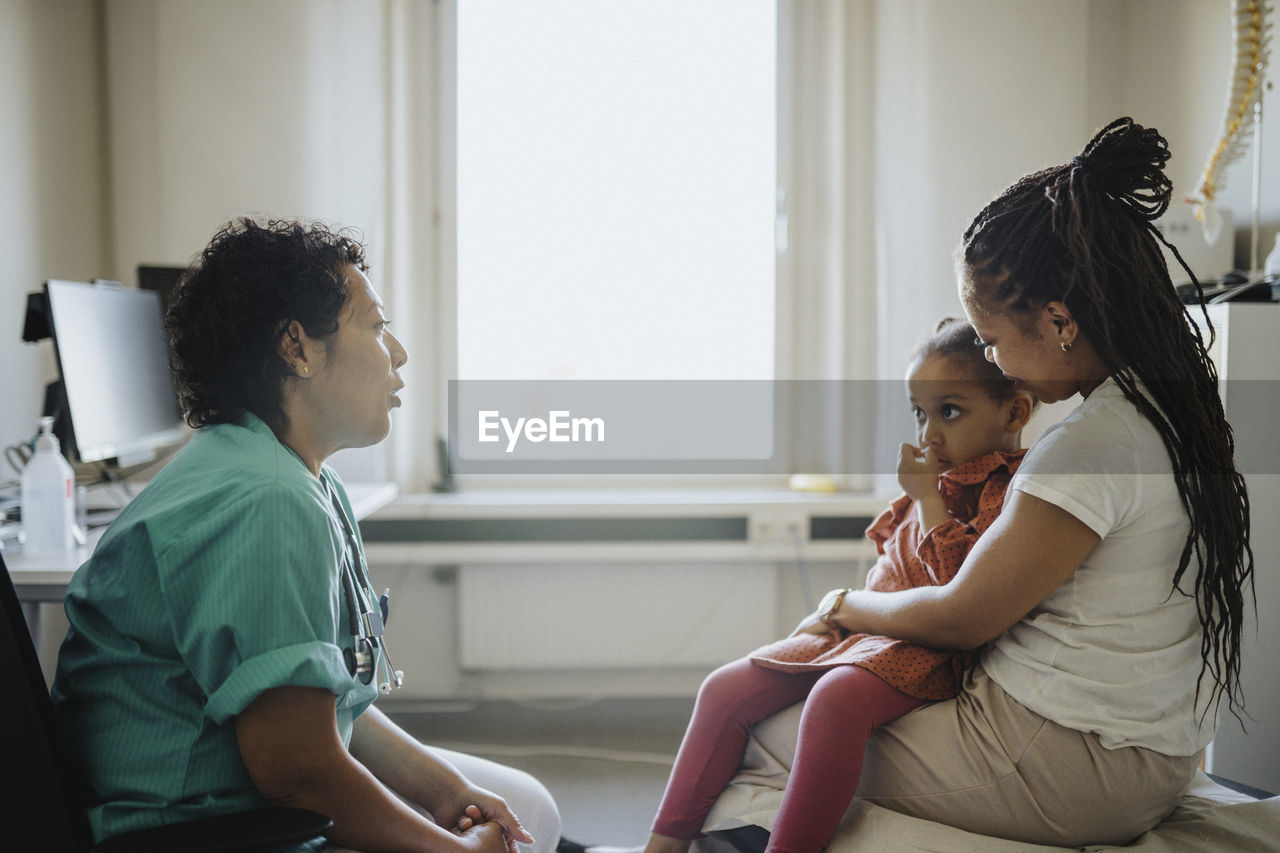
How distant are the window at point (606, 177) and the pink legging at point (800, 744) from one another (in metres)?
1.68

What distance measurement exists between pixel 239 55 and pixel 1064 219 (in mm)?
2319

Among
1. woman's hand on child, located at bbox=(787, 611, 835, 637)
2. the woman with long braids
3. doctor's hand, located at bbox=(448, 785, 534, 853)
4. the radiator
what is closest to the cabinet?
the woman with long braids

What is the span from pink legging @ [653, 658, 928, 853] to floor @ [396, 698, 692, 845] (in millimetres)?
904

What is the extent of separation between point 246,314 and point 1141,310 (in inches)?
39.3

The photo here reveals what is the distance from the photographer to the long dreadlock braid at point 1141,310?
104cm

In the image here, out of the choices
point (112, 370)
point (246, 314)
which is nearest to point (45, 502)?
point (112, 370)

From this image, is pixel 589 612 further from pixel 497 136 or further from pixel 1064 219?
pixel 1064 219

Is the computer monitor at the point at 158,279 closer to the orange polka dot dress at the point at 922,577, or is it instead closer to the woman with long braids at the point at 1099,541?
the orange polka dot dress at the point at 922,577

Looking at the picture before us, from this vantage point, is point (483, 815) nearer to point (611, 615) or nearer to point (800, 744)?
point (800, 744)

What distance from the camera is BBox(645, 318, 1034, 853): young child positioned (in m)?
1.15

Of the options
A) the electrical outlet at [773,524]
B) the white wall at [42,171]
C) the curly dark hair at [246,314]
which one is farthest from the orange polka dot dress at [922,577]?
the white wall at [42,171]

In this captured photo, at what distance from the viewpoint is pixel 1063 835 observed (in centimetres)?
109

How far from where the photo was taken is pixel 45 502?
161cm

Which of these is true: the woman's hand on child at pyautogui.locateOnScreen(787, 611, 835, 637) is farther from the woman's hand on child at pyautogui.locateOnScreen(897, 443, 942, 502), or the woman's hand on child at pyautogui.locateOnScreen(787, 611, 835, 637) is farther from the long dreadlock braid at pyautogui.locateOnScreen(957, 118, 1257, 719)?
the long dreadlock braid at pyautogui.locateOnScreen(957, 118, 1257, 719)
